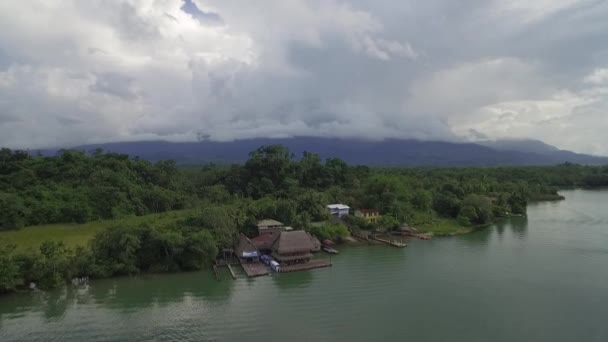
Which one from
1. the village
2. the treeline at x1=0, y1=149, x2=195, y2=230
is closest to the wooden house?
the village

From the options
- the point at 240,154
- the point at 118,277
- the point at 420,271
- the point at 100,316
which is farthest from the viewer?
the point at 240,154

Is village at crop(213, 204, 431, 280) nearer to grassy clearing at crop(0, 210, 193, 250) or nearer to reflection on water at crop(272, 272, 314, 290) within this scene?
reflection on water at crop(272, 272, 314, 290)

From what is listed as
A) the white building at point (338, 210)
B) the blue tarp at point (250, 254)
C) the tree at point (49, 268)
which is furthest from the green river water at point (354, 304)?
the white building at point (338, 210)

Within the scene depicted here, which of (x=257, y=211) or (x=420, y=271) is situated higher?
(x=257, y=211)

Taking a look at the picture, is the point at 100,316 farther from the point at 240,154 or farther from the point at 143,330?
the point at 240,154

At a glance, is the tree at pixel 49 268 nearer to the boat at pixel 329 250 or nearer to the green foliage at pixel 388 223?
the boat at pixel 329 250

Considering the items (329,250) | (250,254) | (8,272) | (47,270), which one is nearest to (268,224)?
(250,254)

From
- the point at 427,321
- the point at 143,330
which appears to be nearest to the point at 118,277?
the point at 143,330
